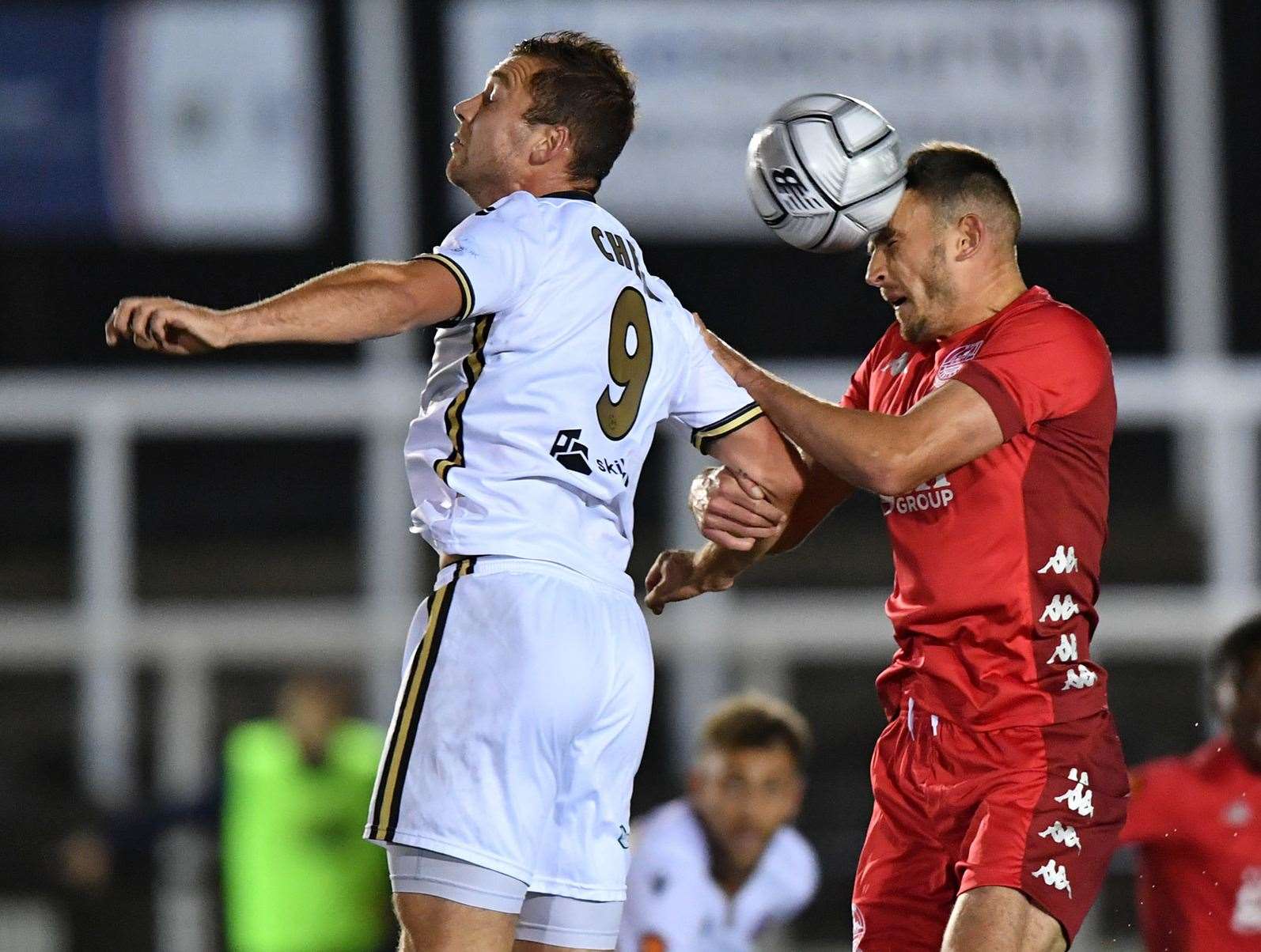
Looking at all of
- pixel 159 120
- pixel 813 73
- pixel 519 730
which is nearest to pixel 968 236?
pixel 519 730

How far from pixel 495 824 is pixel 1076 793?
1258mm

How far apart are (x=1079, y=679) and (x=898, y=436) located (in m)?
0.62

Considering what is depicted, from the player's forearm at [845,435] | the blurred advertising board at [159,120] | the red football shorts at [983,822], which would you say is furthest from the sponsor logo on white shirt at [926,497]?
the blurred advertising board at [159,120]

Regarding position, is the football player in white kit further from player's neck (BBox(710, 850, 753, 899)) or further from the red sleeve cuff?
player's neck (BBox(710, 850, 753, 899))

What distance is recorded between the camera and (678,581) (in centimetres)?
445

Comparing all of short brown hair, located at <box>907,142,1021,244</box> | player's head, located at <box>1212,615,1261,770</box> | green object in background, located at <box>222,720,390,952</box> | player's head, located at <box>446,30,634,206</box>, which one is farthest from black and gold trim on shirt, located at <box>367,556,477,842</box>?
green object in background, located at <box>222,720,390,952</box>

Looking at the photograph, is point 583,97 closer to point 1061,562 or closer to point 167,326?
point 167,326

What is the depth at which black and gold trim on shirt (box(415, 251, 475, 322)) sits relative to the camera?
3.37m

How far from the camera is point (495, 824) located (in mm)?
3342

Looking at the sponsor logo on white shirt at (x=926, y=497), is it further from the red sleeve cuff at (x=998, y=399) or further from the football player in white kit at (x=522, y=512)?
the football player in white kit at (x=522, y=512)

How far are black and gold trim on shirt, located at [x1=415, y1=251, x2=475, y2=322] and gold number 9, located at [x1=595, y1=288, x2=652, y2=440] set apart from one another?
Result: 0.35 meters

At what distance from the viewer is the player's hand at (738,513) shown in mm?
4164

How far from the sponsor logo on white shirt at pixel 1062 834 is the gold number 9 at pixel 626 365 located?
3.75 feet

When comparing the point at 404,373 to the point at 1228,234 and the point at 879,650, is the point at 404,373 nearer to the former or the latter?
the point at 879,650
